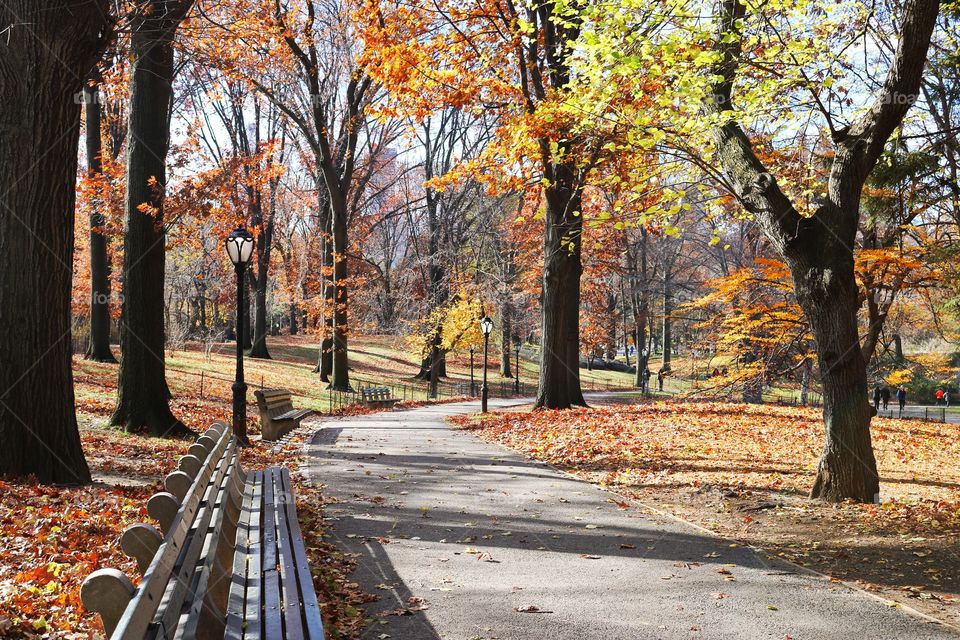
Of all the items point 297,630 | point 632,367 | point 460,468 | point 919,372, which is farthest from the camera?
point 632,367

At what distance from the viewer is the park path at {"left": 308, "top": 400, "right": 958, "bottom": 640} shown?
4.58 m

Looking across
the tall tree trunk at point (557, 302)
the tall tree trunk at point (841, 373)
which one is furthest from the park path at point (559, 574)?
the tall tree trunk at point (557, 302)

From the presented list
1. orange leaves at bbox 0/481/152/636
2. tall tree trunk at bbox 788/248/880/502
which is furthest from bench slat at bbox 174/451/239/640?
tall tree trunk at bbox 788/248/880/502

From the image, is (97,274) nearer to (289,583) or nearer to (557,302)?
(557,302)

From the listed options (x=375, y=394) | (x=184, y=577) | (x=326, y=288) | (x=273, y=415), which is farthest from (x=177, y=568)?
(x=326, y=288)

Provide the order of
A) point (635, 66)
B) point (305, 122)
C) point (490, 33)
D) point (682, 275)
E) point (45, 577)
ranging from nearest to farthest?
point (45, 577)
point (635, 66)
point (490, 33)
point (305, 122)
point (682, 275)

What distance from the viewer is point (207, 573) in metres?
3.49

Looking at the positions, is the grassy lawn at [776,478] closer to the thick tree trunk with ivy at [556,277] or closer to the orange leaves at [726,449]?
the orange leaves at [726,449]

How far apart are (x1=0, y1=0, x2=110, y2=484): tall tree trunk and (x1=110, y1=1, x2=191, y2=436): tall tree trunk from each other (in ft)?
15.2

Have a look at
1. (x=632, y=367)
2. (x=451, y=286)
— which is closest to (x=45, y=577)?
(x=451, y=286)

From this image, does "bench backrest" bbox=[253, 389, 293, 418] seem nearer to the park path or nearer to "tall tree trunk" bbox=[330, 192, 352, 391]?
the park path

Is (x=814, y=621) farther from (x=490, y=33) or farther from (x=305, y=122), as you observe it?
(x=305, y=122)

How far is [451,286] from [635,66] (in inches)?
1104

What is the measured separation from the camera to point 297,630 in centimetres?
341
